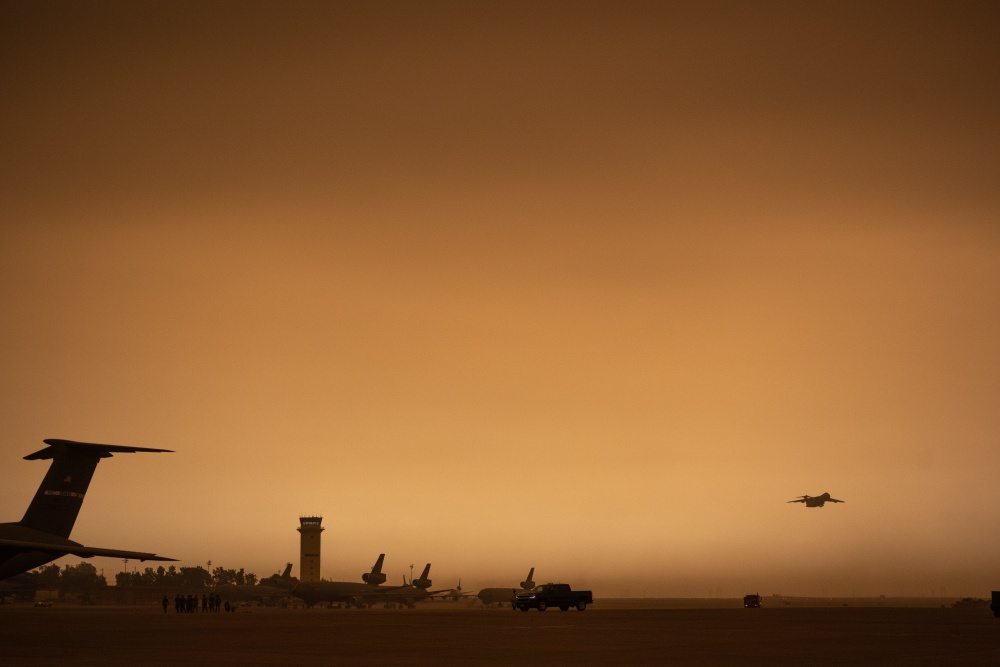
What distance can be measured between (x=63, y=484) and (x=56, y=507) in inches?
33.5

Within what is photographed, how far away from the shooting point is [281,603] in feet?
384

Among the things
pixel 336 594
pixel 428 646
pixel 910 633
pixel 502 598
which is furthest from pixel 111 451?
pixel 502 598

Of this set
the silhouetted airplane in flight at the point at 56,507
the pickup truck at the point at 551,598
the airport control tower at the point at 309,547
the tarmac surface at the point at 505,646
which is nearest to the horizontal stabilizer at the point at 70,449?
the silhouetted airplane in flight at the point at 56,507

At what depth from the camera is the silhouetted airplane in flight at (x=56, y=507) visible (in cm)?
3506

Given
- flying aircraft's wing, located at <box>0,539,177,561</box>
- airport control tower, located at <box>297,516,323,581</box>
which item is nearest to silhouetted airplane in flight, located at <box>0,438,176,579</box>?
flying aircraft's wing, located at <box>0,539,177,561</box>

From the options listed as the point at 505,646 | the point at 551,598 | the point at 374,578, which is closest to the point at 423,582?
the point at 374,578

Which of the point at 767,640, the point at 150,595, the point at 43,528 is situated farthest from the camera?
the point at 150,595

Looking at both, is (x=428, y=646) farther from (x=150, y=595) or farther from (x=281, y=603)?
(x=150, y=595)

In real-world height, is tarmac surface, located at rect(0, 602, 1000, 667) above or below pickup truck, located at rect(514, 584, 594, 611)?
below

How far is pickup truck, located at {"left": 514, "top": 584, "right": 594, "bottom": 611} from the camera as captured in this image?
63.7m

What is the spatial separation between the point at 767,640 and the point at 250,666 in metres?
14.8

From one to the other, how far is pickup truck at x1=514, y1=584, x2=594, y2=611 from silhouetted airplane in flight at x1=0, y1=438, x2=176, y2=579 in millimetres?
32104

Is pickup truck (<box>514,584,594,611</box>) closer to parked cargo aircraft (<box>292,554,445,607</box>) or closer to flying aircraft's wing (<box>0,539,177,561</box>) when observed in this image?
flying aircraft's wing (<box>0,539,177,561</box>)

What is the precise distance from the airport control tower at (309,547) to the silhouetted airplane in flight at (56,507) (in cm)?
12429
